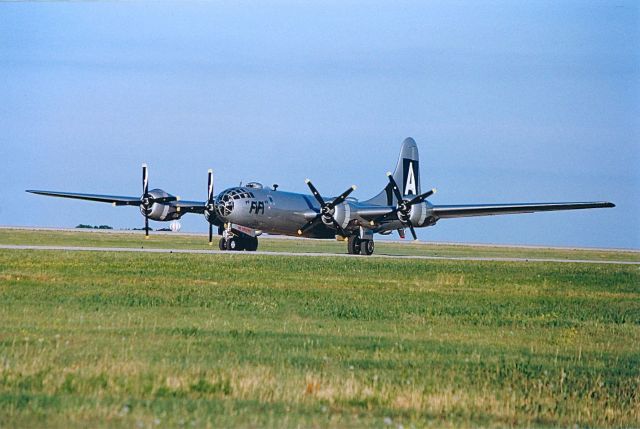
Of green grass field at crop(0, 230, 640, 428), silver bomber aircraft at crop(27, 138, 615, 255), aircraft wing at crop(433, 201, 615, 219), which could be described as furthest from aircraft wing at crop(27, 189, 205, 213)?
green grass field at crop(0, 230, 640, 428)

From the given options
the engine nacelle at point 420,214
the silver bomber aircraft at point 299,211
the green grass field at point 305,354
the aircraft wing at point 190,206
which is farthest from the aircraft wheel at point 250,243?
the green grass field at point 305,354

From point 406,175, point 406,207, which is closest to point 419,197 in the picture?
point 406,207

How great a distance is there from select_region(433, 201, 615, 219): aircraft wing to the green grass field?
22.8 metres

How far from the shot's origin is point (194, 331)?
1847cm

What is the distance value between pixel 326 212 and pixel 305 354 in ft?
138

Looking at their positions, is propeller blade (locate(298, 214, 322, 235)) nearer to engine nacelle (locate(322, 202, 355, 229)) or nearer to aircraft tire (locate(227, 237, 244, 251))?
engine nacelle (locate(322, 202, 355, 229))

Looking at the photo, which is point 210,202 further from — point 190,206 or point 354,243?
point 354,243

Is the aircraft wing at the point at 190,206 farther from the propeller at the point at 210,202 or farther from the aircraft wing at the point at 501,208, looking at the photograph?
the aircraft wing at the point at 501,208

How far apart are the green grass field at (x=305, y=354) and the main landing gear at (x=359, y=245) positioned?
2738cm

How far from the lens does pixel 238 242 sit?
5859cm

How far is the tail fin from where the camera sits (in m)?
65.9

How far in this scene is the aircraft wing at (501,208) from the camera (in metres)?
54.5

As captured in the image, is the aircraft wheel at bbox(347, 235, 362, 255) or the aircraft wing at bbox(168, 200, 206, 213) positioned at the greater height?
the aircraft wing at bbox(168, 200, 206, 213)

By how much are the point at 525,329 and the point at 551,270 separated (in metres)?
24.4
